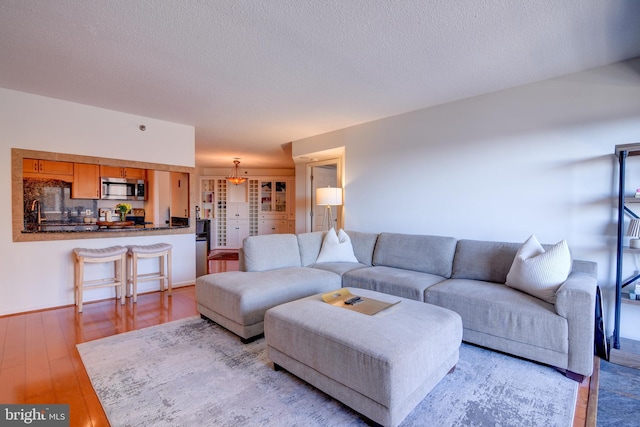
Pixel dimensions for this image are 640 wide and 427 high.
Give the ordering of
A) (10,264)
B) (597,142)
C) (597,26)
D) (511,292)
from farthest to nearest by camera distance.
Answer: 1. (10,264)
2. (597,142)
3. (511,292)
4. (597,26)

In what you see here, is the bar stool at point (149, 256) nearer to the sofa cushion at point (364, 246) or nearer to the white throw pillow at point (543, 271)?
the sofa cushion at point (364, 246)

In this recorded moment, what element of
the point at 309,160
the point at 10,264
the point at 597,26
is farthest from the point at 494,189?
the point at 10,264

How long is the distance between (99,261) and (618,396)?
4552 millimetres

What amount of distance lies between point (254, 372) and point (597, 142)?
3.34 meters

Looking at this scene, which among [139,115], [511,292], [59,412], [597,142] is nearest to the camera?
[59,412]

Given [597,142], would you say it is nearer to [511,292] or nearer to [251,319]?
[511,292]

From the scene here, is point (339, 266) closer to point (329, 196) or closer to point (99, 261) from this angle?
point (329, 196)

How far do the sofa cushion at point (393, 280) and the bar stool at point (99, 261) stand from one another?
8.66 feet

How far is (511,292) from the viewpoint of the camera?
241 cm

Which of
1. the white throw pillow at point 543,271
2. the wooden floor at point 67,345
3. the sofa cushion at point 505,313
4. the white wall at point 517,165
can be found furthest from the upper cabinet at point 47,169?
the white throw pillow at point 543,271

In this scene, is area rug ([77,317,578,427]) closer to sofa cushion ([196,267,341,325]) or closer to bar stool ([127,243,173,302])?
sofa cushion ([196,267,341,325])

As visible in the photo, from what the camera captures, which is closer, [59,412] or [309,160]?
[59,412]

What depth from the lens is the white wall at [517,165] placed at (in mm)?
2555
